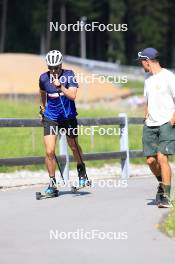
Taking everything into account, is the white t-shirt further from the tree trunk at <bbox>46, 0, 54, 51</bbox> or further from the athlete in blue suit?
the tree trunk at <bbox>46, 0, 54, 51</bbox>

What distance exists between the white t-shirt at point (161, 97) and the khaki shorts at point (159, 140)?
82 millimetres

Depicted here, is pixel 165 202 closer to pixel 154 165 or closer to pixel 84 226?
pixel 154 165

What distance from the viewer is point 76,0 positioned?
4456 inches

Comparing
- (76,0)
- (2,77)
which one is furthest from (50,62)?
(76,0)

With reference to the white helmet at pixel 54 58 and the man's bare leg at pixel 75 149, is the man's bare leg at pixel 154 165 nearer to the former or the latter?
the man's bare leg at pixel 75 149

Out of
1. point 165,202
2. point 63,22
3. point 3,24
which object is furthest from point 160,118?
point 3,24

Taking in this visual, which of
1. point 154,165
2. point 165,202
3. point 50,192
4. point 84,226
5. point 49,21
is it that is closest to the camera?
point 84,226

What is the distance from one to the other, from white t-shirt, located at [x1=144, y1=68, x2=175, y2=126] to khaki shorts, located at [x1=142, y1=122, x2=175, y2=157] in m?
0.08

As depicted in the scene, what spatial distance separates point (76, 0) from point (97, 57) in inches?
542

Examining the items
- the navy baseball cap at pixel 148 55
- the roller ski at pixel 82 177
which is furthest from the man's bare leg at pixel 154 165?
the roller ski at pixel 82 177

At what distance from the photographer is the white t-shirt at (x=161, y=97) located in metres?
11.0

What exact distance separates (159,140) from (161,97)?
0.54 meters

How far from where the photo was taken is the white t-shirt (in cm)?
1099

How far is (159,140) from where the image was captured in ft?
36.1
